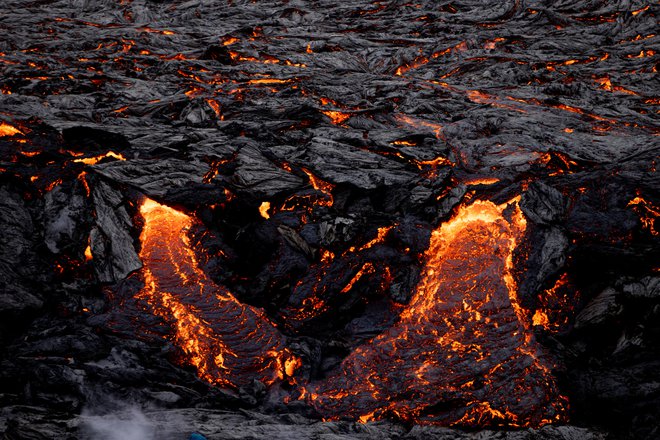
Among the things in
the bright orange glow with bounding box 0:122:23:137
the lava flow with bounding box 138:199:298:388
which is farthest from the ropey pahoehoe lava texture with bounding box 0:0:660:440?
the bright orange glow with bounding box 0:122:23:137

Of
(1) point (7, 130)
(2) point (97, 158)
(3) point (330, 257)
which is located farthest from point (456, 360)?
(1) point (7, 130)

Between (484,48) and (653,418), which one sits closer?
(653,418)

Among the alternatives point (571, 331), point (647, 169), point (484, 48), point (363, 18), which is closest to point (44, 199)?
point (571, 331)

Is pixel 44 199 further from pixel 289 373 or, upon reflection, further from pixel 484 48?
pixel 484 48

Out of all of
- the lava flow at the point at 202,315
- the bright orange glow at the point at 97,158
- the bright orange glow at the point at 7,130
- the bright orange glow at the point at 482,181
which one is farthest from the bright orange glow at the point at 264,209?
the bright orange glow at the point at 7,130

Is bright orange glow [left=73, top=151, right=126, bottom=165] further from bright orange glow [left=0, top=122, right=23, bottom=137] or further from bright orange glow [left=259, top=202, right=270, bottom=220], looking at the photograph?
bright orange glow [left=259, top=202, right=270, bottom=220]

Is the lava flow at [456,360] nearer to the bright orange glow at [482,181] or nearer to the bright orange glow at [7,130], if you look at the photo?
the bright orange glow at [482,181]
